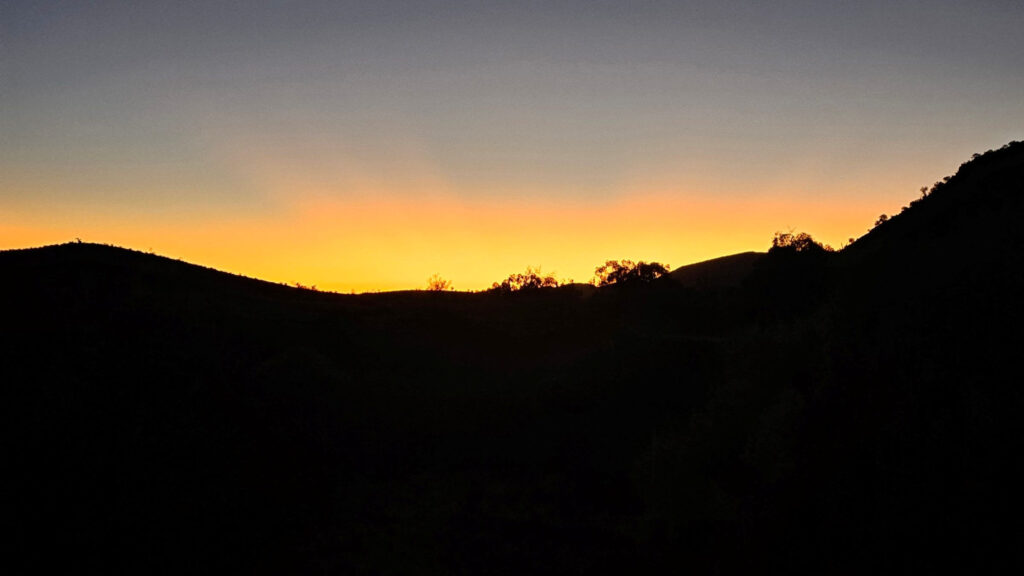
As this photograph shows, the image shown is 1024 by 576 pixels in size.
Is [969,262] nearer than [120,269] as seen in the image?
Yes

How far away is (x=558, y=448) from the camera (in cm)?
3522

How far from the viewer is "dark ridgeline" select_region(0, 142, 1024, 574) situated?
12.1 meters

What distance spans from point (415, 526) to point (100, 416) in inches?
436

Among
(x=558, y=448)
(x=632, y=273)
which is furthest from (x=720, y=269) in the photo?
(x=558, y=448)

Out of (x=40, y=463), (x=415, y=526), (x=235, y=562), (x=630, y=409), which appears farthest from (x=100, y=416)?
(x=630, y=409)

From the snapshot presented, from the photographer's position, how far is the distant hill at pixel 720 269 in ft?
330

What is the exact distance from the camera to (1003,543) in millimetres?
10133

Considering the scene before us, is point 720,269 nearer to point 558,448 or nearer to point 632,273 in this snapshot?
point 632,273

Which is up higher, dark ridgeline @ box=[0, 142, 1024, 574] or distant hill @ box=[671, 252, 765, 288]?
distant hill @ box=[671, 252, 765, 288]

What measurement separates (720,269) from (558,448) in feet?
266

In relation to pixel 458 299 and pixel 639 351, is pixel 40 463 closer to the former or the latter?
pixel 639 351

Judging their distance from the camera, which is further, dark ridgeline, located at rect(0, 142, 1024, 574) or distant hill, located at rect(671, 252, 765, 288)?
distant hill, located at rect(671, 252, 765, 288)

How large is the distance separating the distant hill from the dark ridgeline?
58.2m

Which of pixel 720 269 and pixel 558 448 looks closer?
pixel 558 448
